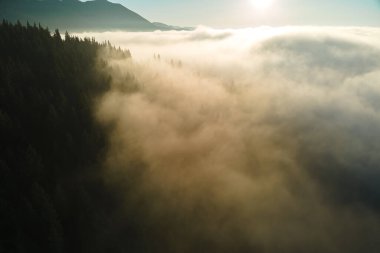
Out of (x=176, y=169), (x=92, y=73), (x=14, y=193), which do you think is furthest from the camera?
A: (x=92, y=73)

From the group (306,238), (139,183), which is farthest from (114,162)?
(306,238)

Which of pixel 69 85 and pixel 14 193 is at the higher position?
pixel 69 85

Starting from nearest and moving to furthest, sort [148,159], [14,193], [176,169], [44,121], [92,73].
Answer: [14,193], [44,121], [148,159], [176,169], [92,73]

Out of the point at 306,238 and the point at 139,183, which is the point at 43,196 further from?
the point at 306,238

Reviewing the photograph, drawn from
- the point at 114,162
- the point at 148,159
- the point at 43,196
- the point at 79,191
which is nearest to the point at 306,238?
the point at 148,159

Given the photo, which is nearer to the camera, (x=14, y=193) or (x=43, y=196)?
(x=43, y=196)

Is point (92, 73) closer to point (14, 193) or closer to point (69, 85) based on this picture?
point (69, 85)

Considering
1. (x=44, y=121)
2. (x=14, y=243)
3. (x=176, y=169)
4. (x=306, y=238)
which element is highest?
(x=44, y=121)
